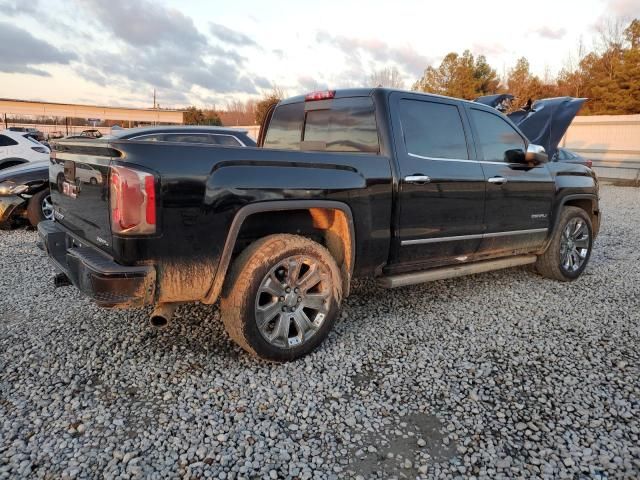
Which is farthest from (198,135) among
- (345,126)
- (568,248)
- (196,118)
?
(196,118)

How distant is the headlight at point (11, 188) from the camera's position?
7.51m

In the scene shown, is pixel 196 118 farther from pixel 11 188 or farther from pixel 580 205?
pixel 580 205

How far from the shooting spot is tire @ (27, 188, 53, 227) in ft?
24.6

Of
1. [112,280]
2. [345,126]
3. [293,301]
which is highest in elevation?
[345,126]

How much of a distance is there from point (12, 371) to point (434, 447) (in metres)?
2.70

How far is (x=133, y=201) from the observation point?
2641 millimetres

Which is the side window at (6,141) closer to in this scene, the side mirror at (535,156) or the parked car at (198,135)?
the parked car at (198,135)

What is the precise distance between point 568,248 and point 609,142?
20878 millimetres

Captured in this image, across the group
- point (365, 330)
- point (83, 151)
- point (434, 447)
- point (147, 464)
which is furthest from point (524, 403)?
point (83, 151)

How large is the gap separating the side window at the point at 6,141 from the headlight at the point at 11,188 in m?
3.08

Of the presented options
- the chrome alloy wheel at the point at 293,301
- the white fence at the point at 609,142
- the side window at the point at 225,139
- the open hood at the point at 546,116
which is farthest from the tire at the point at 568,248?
the white fence at the point at 609,142

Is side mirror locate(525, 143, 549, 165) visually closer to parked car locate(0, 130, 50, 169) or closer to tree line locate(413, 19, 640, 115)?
parked car locate(0, 130, 50, 169)

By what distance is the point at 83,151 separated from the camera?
3.16 metres

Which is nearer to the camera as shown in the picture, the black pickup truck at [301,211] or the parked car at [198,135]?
the black pickup truck at [301,211]
